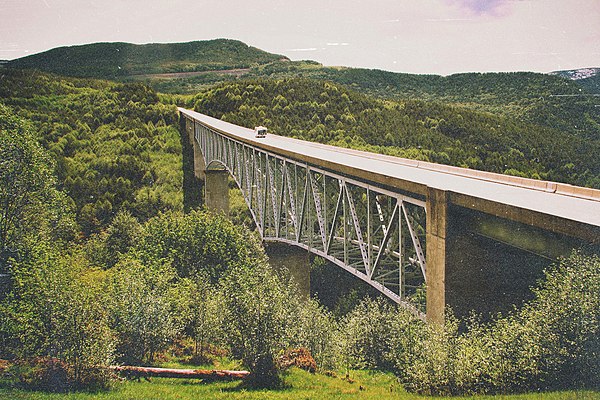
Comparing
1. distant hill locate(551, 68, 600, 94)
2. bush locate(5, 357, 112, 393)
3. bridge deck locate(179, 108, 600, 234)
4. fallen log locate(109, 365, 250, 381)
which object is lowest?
fallen log locate(109, 365, 250, 381)

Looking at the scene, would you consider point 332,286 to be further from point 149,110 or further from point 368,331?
point 149,110

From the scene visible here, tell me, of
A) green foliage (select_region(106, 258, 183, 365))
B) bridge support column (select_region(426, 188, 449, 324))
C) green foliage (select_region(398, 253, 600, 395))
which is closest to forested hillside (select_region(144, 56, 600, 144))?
bridge support column (select_region(426, 188, 449, 324))

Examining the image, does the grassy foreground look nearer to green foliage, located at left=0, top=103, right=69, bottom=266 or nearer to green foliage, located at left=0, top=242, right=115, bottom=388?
green foliage, located at left=0, top=242, right=115, bottom=388

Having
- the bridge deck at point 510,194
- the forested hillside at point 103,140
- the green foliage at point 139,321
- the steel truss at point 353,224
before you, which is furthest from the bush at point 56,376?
the forested hillside at point 103,140

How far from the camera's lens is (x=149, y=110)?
58.6m

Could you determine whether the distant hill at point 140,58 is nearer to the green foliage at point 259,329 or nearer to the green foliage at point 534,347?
the green foliage at point 259,329

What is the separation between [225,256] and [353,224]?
11588mm

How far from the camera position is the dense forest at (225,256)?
8.73 meters

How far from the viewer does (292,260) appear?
93.9 ft

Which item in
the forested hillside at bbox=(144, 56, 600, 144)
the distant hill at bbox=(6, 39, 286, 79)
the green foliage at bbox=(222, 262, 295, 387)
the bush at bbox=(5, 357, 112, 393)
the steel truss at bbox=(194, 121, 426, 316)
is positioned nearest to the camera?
the bush at bbox=(5, 357, 112, 393)

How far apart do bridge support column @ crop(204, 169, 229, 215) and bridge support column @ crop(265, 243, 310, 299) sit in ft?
38.1

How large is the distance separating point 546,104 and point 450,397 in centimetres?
3135

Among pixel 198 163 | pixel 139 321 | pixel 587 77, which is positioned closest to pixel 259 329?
pixel 139 321

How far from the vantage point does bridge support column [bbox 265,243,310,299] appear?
2816cm
